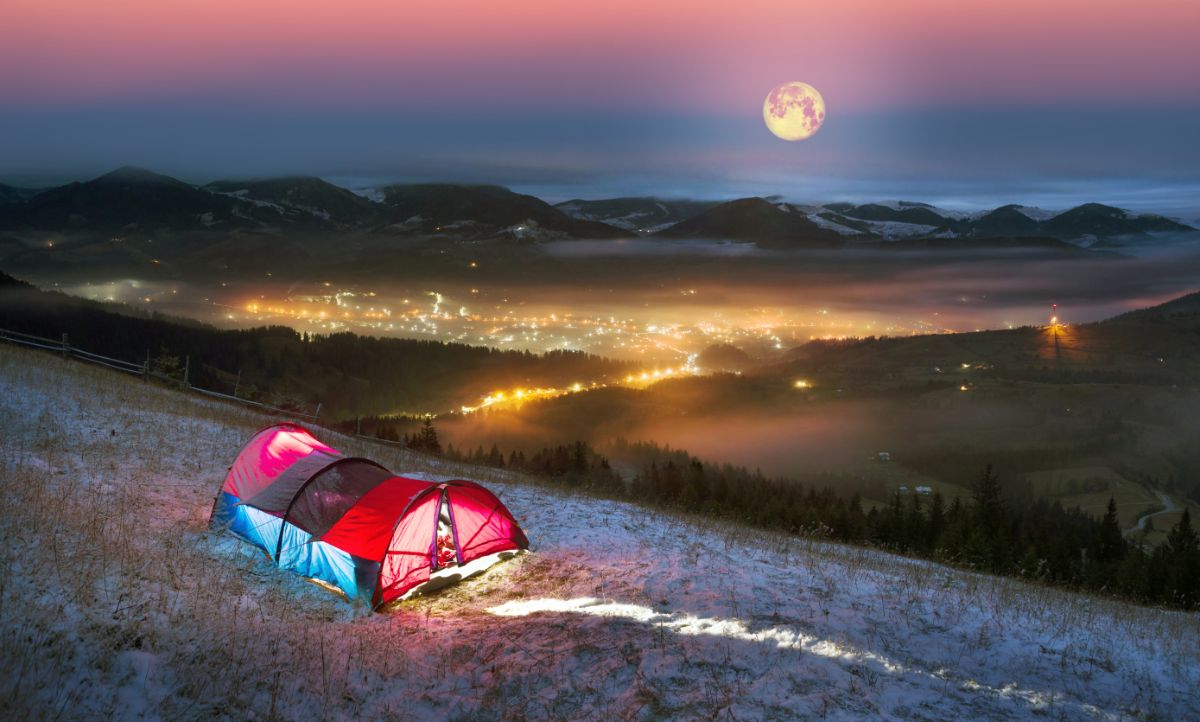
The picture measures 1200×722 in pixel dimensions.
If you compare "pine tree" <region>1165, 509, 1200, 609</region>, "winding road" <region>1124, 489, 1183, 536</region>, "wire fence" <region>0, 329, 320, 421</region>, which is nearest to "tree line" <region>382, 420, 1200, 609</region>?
"pine tree" <region>1165, 509, 1200, 609</region>

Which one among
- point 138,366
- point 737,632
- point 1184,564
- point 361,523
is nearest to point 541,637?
point 737,632

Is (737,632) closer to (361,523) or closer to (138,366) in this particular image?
(361,523)

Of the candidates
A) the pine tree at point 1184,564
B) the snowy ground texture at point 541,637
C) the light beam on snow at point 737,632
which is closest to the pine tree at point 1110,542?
the pine tree at point 1184,564

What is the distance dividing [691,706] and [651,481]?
67.6 meters

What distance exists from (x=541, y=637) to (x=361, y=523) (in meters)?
5.07

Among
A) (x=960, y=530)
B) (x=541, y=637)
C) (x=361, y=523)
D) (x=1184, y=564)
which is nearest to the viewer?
(x=541, y=637)

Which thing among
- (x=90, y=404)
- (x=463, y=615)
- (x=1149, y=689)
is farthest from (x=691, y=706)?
(x=90, y=404)

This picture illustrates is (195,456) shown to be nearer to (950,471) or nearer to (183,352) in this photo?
(183,352)

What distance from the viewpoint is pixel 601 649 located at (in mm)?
11109

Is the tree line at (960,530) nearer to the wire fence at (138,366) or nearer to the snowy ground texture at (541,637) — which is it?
the wire fence at (138,366)

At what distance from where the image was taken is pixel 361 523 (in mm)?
14406

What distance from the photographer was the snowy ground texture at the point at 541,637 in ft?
30.9

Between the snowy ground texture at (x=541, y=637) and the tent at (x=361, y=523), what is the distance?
0.49 meters

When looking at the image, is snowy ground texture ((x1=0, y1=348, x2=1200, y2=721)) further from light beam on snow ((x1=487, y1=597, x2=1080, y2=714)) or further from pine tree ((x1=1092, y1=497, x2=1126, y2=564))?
pine tree ((x1=1092, y1=497, x2=1126, y2=564))
